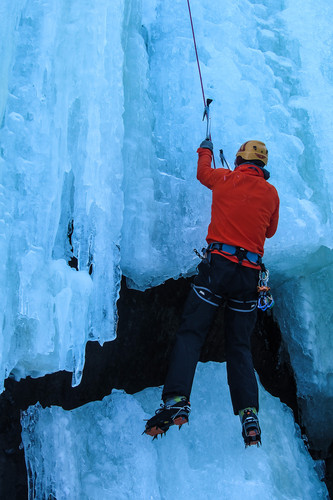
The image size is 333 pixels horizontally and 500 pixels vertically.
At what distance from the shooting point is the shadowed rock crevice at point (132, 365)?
3.02 meters

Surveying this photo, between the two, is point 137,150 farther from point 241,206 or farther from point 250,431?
point 250,431

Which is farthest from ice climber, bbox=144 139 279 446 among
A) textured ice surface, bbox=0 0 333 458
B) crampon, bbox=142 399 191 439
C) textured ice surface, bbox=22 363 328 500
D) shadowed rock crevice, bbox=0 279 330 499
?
shadowed rock crevice, bbox=0 279 330 499

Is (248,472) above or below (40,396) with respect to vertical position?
below

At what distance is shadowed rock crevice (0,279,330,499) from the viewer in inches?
119

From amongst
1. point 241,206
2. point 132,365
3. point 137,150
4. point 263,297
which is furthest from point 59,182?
point 132,365

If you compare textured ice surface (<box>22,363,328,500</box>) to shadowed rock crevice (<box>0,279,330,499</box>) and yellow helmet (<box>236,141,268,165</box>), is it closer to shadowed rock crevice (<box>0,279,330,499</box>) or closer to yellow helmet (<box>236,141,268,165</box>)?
shadowed rock crevice (<box>0,279,330,499</box>)

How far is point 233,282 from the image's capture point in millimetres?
2832

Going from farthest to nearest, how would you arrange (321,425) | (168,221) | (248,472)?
(321,425)
(168,221)
(248,472)

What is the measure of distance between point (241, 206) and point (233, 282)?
507 millimetres

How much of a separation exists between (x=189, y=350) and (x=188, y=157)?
5.27ft

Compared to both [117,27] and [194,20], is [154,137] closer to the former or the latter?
[117,27]

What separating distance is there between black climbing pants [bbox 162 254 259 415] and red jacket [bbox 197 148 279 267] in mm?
124

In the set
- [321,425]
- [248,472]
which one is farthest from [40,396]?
[321,425]

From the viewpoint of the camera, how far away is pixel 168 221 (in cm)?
339
